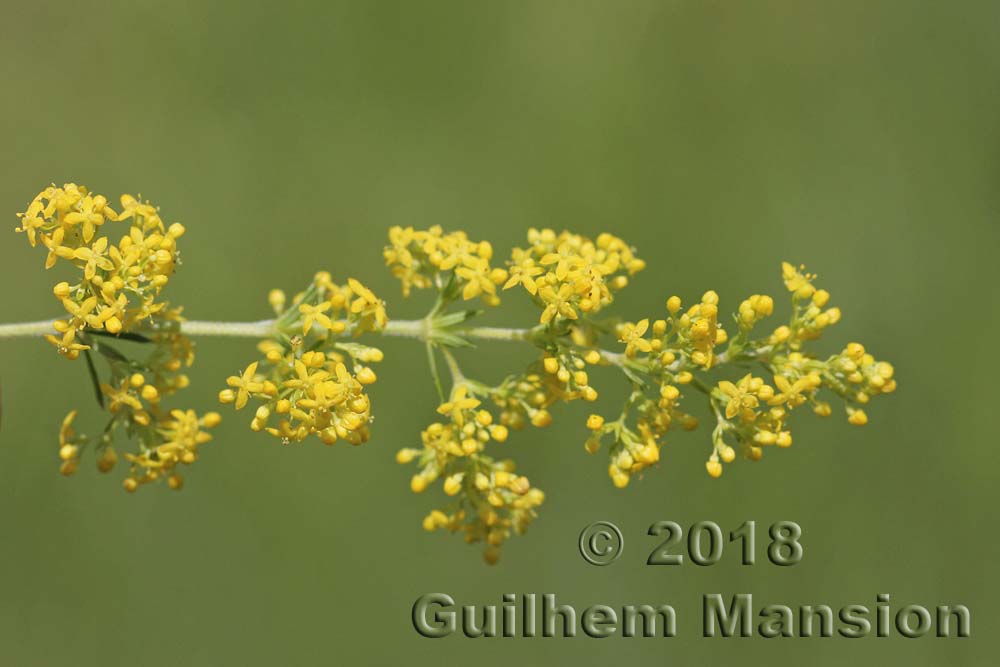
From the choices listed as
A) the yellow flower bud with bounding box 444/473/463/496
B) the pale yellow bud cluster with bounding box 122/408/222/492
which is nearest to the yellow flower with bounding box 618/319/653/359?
the yellow flower bud with bounding box 444/473/463/496

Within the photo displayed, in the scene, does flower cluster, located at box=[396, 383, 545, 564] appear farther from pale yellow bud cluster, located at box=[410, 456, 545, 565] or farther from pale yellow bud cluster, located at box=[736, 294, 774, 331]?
pale yellow bud cluster, located at box=[736, 294, 774, 331]

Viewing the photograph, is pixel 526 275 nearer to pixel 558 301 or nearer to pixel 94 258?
pixel 558 301

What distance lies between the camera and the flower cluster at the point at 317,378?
4395mm

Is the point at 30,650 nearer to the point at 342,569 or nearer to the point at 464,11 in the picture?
the point at 342,569

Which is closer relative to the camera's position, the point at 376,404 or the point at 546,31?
the point at 376,404

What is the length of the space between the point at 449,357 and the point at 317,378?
27.4 inches

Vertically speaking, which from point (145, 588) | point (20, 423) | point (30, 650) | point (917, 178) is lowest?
point (30, 650)

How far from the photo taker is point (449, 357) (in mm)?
4797

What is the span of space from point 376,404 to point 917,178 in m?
5.89

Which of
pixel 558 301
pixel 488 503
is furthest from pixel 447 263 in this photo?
pixel 488 503

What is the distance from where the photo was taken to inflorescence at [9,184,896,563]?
14.3ft

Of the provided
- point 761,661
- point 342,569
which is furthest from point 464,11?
point 761,661

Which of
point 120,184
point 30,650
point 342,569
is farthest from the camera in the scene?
point 120,184

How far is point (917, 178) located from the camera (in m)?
10.3
